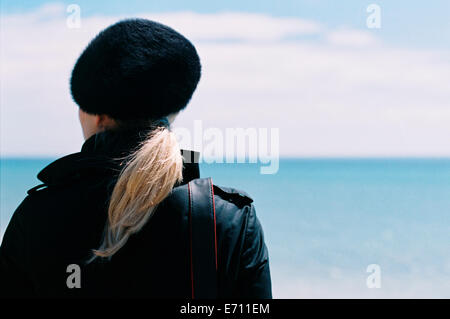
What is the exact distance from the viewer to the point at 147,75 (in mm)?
1679

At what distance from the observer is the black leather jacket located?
1521mm

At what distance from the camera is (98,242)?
1.54 meters

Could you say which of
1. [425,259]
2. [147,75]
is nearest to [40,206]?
[147,75]

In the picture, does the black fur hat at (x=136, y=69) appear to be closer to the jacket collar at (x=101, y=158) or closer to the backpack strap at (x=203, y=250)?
the jacket collar at (x=101, y=158)

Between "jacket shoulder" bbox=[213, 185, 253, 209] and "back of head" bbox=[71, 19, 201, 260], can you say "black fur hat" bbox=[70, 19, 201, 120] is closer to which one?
"back of head" bbox=[71, 19, 201, 260]

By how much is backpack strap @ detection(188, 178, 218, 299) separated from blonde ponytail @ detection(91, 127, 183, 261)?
0.12 metres

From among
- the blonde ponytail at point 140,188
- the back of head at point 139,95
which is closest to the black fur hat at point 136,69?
the back of head at point 139,95

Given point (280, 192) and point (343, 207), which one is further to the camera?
point (280, 192)

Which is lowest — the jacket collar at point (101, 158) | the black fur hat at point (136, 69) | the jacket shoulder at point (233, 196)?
the jacket shoulder at point (233, 196)

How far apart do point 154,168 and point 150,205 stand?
123 millimetres

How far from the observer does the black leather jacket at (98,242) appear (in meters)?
1.52

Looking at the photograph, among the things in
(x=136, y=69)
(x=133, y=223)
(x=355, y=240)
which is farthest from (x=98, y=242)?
(x=355, y=240)

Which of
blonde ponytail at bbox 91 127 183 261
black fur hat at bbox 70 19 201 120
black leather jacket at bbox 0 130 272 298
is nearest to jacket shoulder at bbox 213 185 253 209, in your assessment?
black leather jacket at bbox 0 130 272 298

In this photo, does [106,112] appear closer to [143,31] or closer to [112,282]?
[143,31]
